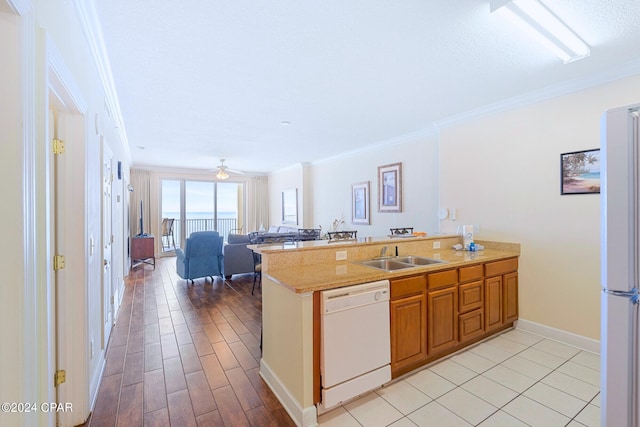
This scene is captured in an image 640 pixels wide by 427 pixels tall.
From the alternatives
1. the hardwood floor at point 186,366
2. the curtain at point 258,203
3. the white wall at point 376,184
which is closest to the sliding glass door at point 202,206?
the curtain at point 258,203

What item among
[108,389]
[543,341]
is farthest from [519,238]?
[108,389]

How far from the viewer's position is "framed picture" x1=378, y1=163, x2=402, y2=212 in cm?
507

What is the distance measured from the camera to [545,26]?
193 cm

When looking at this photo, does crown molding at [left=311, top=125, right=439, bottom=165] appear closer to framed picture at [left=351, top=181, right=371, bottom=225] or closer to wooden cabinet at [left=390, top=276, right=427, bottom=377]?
framed picture at [left=351, top=181, right=371, bottom=225]

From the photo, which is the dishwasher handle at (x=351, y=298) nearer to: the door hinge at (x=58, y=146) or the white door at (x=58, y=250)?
the white door at (x=58, y=250)

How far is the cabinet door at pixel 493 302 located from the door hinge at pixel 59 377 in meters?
3.44

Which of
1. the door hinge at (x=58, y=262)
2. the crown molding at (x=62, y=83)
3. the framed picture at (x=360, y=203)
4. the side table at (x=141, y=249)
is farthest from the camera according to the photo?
the side table at (x=141, y=249)

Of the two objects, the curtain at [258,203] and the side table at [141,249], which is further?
the curtain at [258,203]

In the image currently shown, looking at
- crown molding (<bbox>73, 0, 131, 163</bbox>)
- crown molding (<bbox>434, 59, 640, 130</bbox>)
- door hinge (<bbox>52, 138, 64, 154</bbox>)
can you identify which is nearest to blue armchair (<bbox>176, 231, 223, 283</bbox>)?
crown molding (<bbox>73, 0, 131, 163</bbox>)

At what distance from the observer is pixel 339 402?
189cm

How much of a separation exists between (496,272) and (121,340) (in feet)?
13.1

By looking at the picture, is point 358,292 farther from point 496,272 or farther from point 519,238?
point 519,238

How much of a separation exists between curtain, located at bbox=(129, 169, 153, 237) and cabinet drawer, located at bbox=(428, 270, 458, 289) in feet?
25.8

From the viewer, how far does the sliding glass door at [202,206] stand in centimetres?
857
